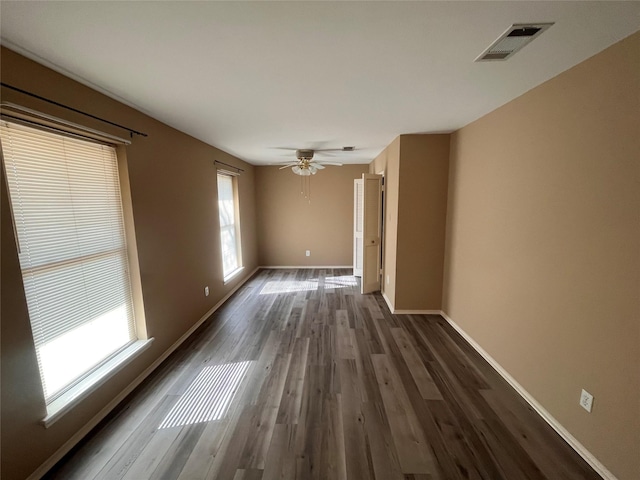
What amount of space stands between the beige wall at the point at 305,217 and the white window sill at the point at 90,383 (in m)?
3.88

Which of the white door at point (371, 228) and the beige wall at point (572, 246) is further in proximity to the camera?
the white door at point (371, 228)

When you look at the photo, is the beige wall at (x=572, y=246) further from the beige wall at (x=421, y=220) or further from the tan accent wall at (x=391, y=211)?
the tan accent wall at (x=391, y=211)

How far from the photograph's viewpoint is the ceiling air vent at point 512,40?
1196 millimetres

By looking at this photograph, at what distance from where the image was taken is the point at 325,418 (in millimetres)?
1826

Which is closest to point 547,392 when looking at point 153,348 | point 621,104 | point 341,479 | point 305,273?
point 341,479

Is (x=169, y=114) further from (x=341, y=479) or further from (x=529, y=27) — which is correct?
(x=341, y=479)

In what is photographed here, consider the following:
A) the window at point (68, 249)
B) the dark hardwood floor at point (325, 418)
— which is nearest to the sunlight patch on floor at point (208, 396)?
the dark hardwood floor at point (325, 418)

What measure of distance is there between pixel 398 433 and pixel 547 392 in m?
1.11

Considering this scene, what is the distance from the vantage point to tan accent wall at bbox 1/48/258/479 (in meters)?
1.33

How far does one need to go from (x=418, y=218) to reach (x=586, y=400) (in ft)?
7.14

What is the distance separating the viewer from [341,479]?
1.41 metres

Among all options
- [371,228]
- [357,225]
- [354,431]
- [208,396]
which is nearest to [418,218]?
[371,228]

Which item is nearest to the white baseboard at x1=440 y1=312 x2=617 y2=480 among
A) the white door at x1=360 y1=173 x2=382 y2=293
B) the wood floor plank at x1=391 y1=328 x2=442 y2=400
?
the wood floor plank at x1=391 y1=328 x2=442 y2=400

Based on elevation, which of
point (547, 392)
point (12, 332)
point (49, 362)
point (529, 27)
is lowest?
point (547, 392)
